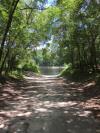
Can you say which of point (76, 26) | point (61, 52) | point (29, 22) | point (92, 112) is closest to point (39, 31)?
point (29, 22)

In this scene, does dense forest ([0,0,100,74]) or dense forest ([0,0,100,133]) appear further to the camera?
dense forest ([0,0,100,74])

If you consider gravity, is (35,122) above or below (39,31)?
below

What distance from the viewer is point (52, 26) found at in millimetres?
36219

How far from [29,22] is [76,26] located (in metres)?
6.77

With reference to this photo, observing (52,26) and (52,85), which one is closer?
(52,85)

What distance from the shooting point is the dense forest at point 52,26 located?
2167 cm

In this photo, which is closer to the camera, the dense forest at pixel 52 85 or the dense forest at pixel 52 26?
the dense forest at pixel 52 85

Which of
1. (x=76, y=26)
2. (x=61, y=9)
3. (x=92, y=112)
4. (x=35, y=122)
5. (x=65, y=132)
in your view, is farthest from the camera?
(x=76, y=26)

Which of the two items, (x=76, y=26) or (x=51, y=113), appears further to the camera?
(x=76, y=26)

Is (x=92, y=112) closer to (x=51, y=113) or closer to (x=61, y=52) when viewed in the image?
(x=51, y=113)

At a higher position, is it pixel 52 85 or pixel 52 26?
pixel 52 26

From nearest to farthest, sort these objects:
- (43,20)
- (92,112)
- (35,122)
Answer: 1. (35,122)
2. (92,112)
3. (43,20)

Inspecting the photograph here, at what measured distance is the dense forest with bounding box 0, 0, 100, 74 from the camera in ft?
71.1

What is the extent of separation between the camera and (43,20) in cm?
3381
